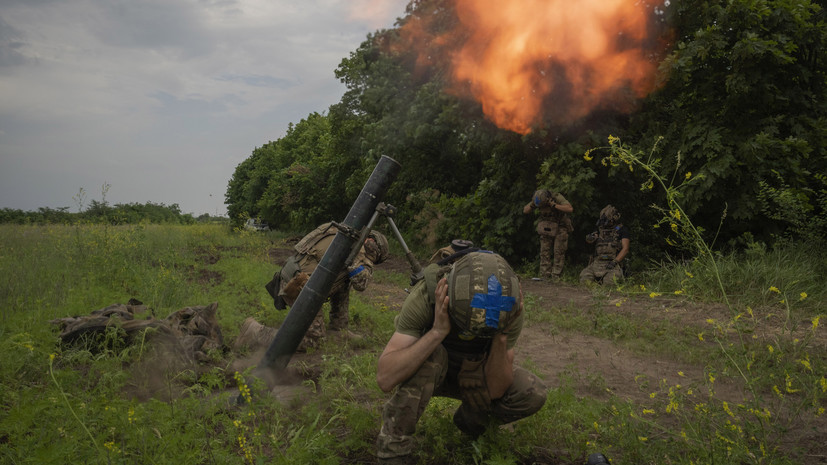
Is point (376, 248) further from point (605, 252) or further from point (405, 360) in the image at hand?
point (605, 252)

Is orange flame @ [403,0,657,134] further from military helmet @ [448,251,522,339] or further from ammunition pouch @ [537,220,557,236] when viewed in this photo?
military helmet @ [448,251,522,339]

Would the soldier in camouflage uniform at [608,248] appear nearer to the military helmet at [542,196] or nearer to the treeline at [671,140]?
the treeline at [671,140]

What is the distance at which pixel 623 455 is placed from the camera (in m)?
3.25

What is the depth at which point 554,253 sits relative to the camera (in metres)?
11.7

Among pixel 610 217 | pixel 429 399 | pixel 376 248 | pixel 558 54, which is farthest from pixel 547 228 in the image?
pixel 429 399

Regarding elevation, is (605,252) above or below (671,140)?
below

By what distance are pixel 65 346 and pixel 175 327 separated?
117cm

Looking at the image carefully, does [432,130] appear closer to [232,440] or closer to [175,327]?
[175,327]

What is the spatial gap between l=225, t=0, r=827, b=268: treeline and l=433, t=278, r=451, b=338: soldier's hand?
365 centimetres

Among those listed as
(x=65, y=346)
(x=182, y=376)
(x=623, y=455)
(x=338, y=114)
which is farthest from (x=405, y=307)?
(x=338, y=114)

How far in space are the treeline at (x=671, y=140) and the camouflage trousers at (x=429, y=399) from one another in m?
3.29

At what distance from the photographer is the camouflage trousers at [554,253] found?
1152 cm

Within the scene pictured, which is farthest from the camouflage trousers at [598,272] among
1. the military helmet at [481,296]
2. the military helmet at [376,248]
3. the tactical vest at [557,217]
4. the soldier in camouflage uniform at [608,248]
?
the military helmet at [481,296]

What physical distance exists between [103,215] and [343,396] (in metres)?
10.5
